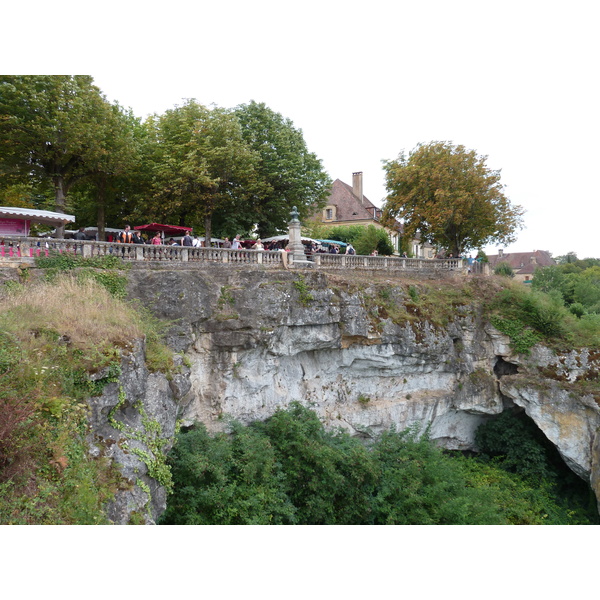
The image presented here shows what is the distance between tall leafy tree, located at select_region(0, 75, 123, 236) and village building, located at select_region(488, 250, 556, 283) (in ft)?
211

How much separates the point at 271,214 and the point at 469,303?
11.9 m

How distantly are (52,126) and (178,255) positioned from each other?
7042 mm

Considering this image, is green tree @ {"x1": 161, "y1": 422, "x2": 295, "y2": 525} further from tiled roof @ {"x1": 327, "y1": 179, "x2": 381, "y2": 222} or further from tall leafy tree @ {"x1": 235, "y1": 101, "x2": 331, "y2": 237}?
tiled roof @ {"x1": 327, "y1": 179, "x2": 381, "y2": 222}

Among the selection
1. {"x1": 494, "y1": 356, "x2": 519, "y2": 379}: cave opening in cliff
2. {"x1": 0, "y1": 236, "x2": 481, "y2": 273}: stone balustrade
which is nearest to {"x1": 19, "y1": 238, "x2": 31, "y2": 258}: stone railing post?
{"x1": 0, "y1": 236, "x2": 481, "y2": 273}: stone balustrade

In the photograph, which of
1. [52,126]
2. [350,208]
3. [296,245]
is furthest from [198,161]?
[350,208]

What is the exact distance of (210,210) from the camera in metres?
20.9

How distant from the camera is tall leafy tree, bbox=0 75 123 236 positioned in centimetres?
1588

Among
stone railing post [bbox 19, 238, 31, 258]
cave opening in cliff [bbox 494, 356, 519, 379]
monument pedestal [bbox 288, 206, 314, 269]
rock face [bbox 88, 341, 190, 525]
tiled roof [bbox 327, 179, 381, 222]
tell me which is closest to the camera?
rock face [bbox 88, 341, 190, 525]

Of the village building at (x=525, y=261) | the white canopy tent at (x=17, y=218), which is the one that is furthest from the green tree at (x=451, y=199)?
the village building at (x=525, y=261)

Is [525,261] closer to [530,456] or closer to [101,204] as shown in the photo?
[530,456]

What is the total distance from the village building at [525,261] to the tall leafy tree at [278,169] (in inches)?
2054

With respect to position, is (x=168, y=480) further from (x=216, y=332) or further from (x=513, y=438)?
(x=513, y=438)

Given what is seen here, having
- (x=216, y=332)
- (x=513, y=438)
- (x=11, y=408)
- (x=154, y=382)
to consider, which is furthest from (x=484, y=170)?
(x=11, y=408)

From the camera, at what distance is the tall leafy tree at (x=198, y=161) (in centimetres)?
1977
